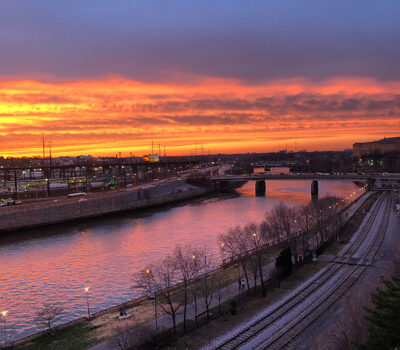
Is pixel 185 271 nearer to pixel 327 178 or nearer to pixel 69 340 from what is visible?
pixel 69 340

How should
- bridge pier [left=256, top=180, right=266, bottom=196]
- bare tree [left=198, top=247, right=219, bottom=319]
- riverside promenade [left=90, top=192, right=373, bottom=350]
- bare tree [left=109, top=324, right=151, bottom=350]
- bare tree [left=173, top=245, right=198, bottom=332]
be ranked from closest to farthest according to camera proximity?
bare tree [left=109, top=324, right=151, bottom=350] < riverside promenade [left=90, top=192, right=373, bottom=350] < bare tree [left=173, top=245, right=198, bottom=332] < bare tree [left=198, top=247, right=219, bottom=319] < bridge pier [left=256, top=180, right=266, bottom=196]

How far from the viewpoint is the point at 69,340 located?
11742 millimetres

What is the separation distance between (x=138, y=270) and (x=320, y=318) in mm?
10664

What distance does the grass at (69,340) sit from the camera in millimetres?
11305

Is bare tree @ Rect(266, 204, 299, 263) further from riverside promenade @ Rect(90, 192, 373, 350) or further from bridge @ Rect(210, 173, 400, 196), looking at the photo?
bridge @ Rect(210, 173, 400, 196)

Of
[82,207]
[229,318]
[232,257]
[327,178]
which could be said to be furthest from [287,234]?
[327,178]

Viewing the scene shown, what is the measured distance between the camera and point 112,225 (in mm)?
36406

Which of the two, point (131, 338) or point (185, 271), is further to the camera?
point (185, 271)

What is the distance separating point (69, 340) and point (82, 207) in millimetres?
28899

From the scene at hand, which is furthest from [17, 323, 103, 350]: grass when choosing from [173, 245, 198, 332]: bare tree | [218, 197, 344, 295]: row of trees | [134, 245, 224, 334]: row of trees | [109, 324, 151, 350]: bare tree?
[218, 197, 344, 295]: row of trees

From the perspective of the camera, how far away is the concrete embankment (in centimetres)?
3391

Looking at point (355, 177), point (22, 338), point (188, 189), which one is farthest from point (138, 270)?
point (355, 177)

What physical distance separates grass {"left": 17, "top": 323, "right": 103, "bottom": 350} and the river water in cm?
175

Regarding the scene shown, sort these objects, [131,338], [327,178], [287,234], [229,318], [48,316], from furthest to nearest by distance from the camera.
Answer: [327,178] < [287,234] < [48,316] < [229,318] < [131,338]
